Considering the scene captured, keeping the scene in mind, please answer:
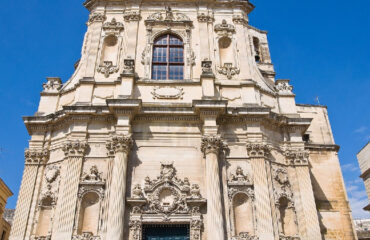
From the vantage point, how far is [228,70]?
15930mm

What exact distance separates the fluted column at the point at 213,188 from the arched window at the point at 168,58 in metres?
3.88

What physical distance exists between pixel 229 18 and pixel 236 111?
553 centimetres

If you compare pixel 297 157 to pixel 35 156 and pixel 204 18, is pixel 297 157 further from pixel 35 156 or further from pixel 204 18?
pixel 35 156

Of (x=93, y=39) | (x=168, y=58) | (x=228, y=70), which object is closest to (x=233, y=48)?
(x=228, y=70)

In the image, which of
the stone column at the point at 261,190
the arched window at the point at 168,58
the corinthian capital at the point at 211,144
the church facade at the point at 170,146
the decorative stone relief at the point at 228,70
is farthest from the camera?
the arched window at the point at 168,58

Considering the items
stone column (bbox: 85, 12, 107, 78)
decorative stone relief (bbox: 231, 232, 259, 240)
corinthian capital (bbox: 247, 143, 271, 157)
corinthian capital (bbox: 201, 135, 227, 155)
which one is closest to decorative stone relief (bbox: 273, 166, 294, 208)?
corinthian capital (bbox: 247, 143, 271, 157)

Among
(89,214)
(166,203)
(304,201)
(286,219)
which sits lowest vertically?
(286,219)

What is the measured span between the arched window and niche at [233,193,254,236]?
19.1 feet

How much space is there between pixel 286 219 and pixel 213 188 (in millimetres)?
3119

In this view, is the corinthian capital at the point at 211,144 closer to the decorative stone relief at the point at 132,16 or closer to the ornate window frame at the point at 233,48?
the ornate window frame at the point at 233,48

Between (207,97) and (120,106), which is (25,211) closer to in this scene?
(120,106)

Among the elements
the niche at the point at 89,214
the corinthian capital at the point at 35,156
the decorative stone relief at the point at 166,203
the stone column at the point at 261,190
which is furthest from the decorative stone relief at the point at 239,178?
the corinthian capital at the point at 35,156

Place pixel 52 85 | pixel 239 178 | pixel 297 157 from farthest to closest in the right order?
pixel 52 85 → pixel 297 157 → pixel 239 178

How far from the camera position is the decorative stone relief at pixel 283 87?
53.3 ft
